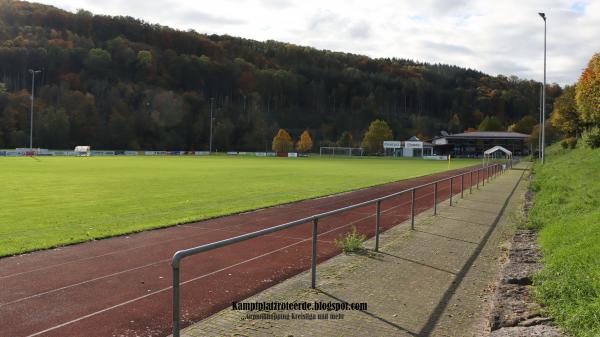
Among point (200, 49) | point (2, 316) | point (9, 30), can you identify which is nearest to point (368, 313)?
point (2, 316)

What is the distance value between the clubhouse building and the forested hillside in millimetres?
36030

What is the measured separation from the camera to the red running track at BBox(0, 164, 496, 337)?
596cm

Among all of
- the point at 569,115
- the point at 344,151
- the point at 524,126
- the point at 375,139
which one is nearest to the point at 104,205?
the point at 569,115

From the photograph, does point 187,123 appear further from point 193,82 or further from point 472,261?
point 472,261

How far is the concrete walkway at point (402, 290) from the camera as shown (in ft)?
18.4

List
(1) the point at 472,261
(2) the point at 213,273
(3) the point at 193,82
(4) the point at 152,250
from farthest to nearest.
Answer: (3) the point at 193,82 → (4) the point at 152,250 → (1) the point at 472,261 → (2) the point at 213,273

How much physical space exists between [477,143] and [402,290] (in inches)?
5405

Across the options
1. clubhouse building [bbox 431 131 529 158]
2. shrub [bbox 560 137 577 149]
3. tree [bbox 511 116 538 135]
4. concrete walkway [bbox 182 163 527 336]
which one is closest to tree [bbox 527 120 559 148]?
clubhouse building [bbox 431 131 529 158]

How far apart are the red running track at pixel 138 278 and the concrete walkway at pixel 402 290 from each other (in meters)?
0.60

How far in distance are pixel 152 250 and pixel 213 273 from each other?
2.43 metres

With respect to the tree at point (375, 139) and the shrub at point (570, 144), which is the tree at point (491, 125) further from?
the shrub at point (570, 144)

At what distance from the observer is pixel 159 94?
14800cm

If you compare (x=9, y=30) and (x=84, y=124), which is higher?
(x=9, y=30)

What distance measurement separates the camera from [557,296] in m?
6.30
